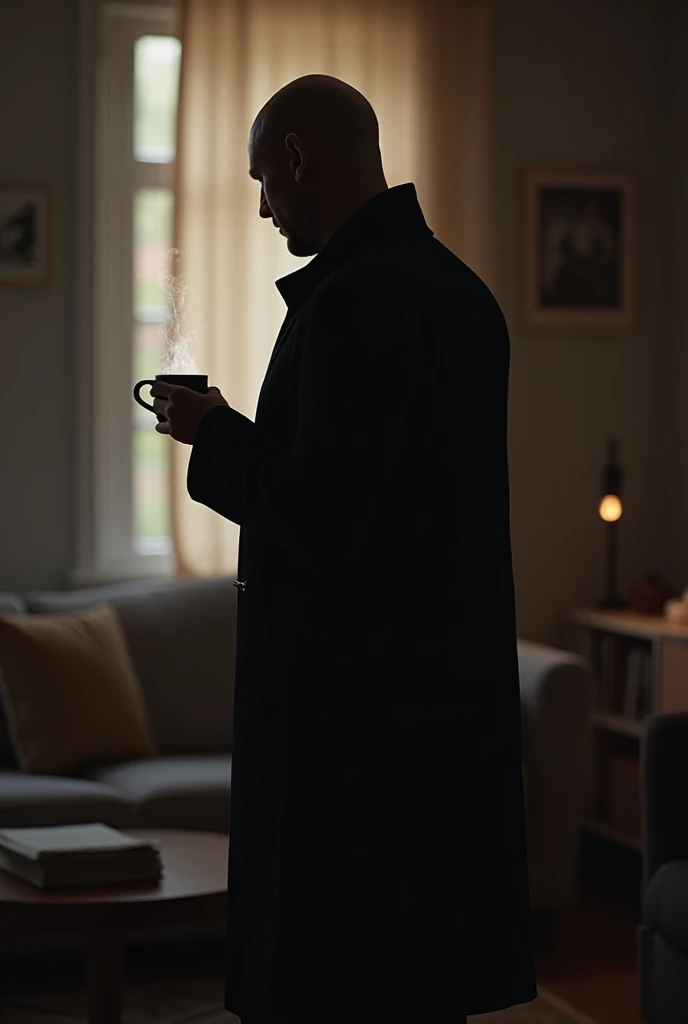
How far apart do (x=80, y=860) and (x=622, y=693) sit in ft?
7.91

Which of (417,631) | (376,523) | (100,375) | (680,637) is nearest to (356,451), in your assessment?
(376,523)

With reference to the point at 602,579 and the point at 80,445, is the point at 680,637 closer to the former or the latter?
the point at 602,579

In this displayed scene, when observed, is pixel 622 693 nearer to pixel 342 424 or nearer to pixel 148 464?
pixel 148 464

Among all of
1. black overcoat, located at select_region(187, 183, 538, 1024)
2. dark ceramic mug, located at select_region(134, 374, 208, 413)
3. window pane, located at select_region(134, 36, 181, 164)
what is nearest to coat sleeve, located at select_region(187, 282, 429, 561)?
black overcoat, located at select_region(187, 183, 538, 1024)

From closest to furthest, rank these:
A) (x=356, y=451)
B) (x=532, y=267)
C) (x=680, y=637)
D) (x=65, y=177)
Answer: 1. (x=356, y=451)
2. (x=680, y=637)
3. (x=65, y=177)
4. (x=532, y=267)

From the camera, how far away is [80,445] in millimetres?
4438

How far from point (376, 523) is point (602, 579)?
12.3 ft

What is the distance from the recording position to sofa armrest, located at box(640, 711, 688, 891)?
2.84 m

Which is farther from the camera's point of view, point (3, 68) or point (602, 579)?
point (602, 579)

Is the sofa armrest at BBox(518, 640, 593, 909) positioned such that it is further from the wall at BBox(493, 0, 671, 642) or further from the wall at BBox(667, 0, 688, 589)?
the wall at BBox(667, 0, 688, 589)

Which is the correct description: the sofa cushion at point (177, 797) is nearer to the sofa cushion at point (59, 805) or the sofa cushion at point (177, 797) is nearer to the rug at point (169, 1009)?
the sofa cushion at point (59, 805)

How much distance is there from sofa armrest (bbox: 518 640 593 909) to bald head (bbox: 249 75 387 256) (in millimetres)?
2470

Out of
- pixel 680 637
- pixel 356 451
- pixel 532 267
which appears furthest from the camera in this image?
pixel 532 267

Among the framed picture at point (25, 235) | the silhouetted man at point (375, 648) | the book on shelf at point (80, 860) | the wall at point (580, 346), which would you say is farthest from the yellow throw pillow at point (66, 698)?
the silhouetted man at point (375, 648)
